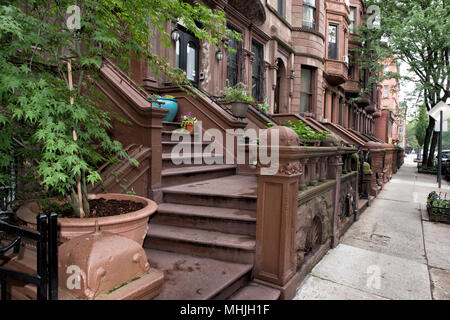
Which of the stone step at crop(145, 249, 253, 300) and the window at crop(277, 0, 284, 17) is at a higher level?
the window at crop(277, 0, 284, 17)

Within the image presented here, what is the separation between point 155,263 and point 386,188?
10966 mm

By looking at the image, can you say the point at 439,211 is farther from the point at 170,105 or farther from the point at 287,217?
the point at 170,105

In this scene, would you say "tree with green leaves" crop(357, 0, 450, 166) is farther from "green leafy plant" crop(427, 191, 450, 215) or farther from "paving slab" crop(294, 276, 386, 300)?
"paving slab" crop(294, 276, 386, 300)

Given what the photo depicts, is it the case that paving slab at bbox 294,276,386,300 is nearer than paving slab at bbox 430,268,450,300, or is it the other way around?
paving slab at bbox 294,276,386,300

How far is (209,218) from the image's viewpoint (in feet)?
12.4

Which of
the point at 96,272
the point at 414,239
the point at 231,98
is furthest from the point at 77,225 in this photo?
the point at 231,98

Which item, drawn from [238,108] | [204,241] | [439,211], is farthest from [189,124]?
[439,211]

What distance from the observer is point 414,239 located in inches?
212

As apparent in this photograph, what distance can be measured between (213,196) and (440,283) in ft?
10.0

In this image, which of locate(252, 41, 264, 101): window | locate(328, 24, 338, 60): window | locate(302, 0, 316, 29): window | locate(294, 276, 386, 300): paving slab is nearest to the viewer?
locate(294, 276, 386, 300): paving slab

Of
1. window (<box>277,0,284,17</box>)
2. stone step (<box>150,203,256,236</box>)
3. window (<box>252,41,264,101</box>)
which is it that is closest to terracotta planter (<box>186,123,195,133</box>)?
stone step (<box>150,203,256,236</box>)

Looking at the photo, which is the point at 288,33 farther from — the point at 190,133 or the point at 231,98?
the point at 190,133

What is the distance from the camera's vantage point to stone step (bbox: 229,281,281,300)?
284 centimetres
